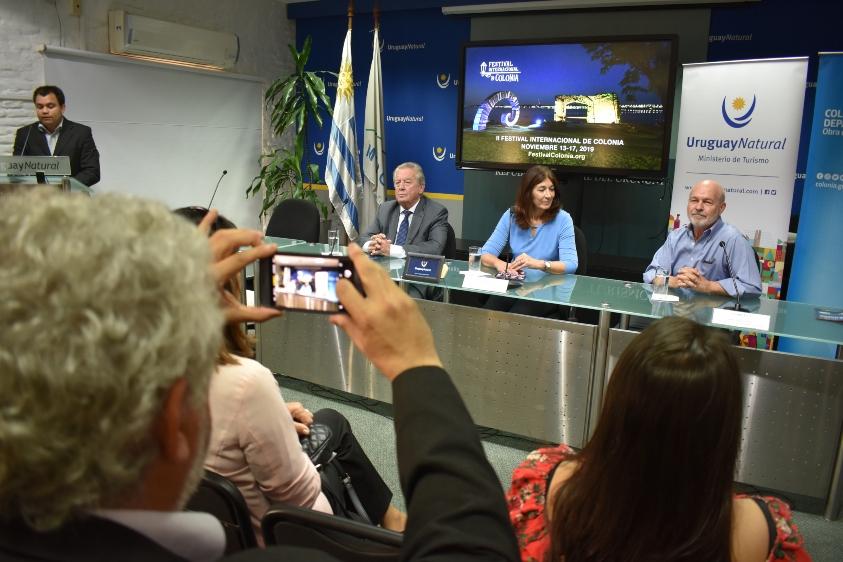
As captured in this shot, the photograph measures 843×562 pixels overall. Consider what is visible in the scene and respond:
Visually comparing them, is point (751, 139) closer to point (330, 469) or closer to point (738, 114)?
point (738, 114)

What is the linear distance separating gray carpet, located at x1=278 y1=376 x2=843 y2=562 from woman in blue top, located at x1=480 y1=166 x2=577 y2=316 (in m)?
0.84

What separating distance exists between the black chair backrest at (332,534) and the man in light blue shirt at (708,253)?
233cm

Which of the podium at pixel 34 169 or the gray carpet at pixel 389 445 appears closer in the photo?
the gray carpet at pixel 389 445

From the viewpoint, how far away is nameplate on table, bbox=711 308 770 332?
8.35 ft

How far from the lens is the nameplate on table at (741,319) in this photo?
2545mm

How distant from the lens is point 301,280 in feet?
3.45

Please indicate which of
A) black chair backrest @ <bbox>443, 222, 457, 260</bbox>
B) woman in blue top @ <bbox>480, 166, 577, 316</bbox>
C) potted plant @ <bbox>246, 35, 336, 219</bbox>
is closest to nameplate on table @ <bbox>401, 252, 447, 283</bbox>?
woman in blue top @ <bbox>480, 166, 577, 316</bbox>

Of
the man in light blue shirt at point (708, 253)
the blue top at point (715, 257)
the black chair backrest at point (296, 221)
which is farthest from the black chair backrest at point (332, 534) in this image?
the black chair backrest at point (296, 221)

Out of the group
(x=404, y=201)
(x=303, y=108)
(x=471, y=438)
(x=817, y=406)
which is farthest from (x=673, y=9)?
(x=471, y=438)

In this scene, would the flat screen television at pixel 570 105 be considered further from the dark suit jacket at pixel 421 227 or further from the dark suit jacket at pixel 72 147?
the dark suit jacket at pixel 72 147

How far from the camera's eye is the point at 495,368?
3.11 metres

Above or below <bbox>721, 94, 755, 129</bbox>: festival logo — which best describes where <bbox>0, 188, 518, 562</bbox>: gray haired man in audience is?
below

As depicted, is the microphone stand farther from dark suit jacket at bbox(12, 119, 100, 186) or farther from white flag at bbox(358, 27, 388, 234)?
dark suit jacket at bbox(12, 119, 100, 186)

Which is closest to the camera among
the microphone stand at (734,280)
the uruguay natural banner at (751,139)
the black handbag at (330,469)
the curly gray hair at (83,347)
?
the curly gray hair at (83,347)
